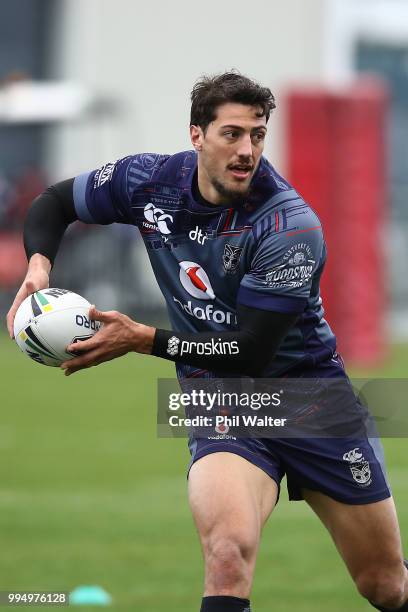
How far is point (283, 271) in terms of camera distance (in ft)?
18.6

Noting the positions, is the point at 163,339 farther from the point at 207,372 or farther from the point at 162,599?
the point at 162,599

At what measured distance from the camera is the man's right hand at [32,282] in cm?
600

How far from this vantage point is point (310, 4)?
90.2 ft

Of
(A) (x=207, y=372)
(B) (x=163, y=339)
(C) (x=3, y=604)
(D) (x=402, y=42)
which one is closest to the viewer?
(B) (x=163, y=339)

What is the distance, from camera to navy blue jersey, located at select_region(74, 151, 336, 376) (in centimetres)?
570

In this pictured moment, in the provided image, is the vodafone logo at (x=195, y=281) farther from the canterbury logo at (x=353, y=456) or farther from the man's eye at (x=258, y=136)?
the canterbury logo at (x=353, y=456)

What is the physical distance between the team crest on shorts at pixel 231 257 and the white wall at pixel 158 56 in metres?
19.4

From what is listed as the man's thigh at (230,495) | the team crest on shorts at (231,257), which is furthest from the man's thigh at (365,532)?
the team crest on shorts at (231,257)

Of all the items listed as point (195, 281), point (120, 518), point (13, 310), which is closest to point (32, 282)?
point (13, 310)

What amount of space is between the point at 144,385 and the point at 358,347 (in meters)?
3.19

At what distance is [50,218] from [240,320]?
133cm

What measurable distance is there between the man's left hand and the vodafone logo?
1.53 feet

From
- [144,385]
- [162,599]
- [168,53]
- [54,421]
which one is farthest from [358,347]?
[162,599]

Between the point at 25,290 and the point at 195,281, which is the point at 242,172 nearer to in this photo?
the point at 195,281
